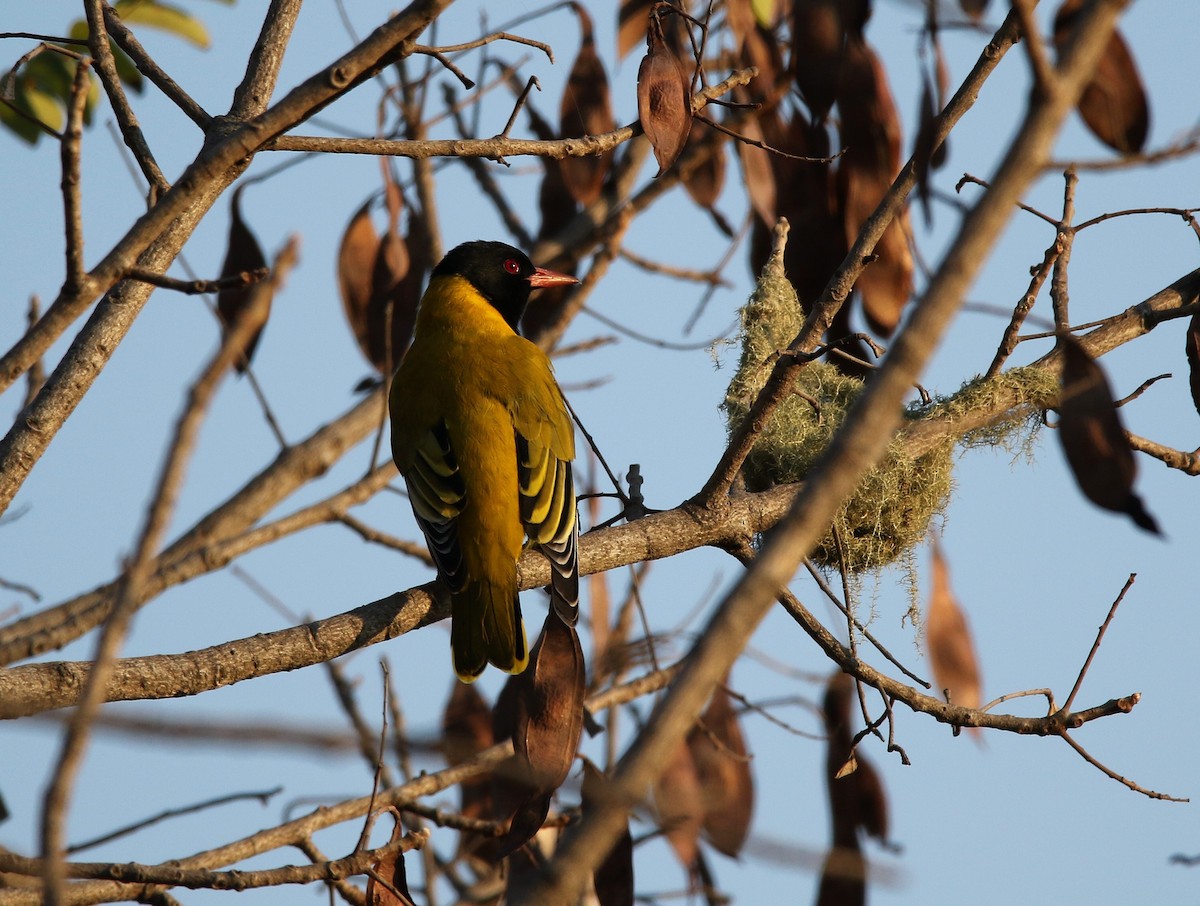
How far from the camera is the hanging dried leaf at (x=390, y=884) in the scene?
361 cm

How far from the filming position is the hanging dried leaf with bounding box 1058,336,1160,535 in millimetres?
2697

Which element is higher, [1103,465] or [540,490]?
[540,490]

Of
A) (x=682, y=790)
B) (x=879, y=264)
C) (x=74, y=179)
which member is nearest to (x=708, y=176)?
(x=879, y=264)

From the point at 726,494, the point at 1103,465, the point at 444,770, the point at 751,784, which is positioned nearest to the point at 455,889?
the point at 444,770

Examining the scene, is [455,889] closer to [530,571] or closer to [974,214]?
[530,571]

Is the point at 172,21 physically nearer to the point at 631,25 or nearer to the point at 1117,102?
the point at 631,25

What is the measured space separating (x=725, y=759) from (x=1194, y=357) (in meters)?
2.08

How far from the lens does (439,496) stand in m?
4.71

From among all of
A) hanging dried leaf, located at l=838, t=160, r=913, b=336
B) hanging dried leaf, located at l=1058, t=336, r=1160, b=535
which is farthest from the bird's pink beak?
hanging dried leaf, located at l=1058, t=336, r=1160, b=535

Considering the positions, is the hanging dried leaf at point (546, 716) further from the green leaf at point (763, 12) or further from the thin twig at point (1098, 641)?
the green leaf at point (763, 12)

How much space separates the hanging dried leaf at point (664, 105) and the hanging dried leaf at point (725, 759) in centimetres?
189

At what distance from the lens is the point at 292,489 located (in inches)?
A: 259

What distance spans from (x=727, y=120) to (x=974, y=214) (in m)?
4.84

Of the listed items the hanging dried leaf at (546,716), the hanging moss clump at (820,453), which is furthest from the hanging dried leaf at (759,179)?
the hanging dried leaf at (546,716)
